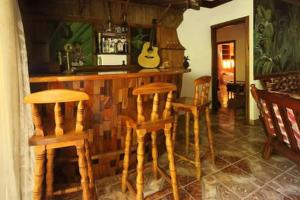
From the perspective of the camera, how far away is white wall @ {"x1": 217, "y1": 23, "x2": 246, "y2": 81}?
22.7ft

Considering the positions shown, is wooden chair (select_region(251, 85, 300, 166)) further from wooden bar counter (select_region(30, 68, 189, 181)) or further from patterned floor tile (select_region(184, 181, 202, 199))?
wooden bar counter (select_region(30, 68, 189, 181))

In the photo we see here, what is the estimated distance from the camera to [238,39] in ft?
22.9

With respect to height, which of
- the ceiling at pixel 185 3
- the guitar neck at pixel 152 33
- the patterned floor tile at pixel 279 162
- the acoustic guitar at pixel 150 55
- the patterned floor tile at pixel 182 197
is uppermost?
the ceiling at pixel 185 3

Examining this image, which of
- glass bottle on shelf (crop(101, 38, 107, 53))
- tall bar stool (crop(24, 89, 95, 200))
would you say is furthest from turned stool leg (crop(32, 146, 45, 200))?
glass bottle on shelf (crop(101, 38, 107, 53))

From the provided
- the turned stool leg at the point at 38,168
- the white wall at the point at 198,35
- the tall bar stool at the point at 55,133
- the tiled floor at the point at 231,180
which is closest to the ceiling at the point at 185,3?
the white wall at the point at 198,35

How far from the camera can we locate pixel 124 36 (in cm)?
370

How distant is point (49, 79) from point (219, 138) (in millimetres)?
2578

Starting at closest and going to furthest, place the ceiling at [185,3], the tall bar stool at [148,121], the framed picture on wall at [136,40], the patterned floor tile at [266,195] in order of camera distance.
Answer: the tall bar stool at [148,121], the patterned floor tile at [266,195], the ceiling at [185,3], the framed picture on wall at [136,40]

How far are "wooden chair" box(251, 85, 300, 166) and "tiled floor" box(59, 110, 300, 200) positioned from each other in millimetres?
219

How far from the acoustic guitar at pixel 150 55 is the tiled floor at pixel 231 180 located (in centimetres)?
178

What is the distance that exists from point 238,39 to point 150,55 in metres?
4.43

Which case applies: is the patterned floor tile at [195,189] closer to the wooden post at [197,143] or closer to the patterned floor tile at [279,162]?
the wooden post at [197,143]

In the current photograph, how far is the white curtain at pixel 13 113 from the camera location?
1.28 m

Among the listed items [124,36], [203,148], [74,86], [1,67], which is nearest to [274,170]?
[203,148]
